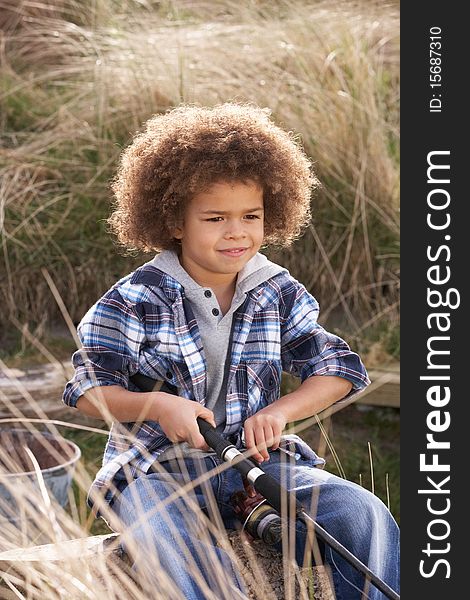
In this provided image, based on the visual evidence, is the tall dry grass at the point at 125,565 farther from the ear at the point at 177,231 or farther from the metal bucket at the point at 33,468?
the metal bucket at the point at 33,468

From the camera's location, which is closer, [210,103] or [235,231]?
[235,231]

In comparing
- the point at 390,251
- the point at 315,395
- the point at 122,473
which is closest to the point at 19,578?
the point at 122,473

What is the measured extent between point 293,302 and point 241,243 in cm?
25

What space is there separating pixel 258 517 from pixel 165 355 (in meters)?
0.42

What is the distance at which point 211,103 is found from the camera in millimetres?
5492

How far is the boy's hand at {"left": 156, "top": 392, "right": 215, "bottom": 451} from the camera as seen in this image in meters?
2.41

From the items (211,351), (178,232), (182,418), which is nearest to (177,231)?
(178,232)

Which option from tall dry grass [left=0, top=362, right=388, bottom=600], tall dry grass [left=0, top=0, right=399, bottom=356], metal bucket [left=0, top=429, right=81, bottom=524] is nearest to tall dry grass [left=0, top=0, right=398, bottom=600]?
tall dry grass [left=0, top=0, right=399, bottom=356]

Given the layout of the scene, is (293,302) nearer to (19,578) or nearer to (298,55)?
(19,578)

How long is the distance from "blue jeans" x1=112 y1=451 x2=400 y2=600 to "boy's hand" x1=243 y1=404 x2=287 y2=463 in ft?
0.43

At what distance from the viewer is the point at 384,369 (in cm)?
482

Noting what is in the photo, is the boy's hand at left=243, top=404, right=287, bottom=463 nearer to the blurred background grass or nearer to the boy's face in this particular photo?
the boy's face

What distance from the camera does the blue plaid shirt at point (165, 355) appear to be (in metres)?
2.62

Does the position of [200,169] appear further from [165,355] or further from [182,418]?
[182,418]
